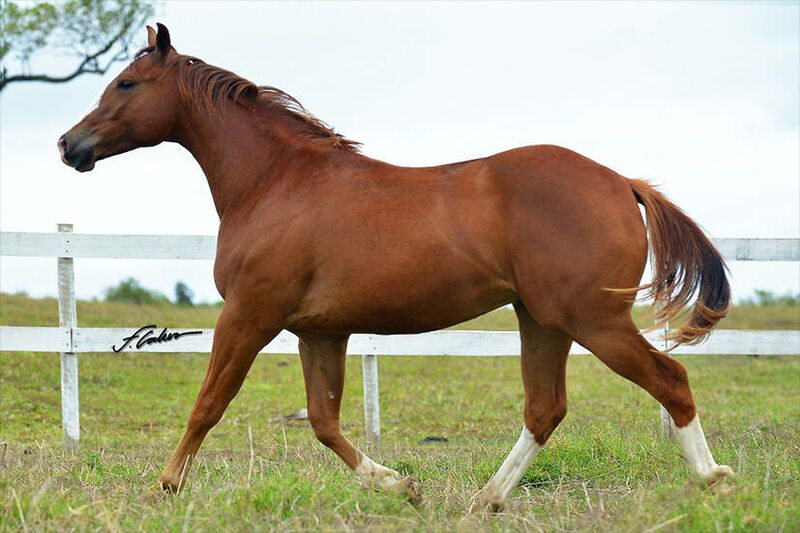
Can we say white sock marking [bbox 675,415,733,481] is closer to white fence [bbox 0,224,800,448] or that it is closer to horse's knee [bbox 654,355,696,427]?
horse's knee [bbox 654,355,696,427]

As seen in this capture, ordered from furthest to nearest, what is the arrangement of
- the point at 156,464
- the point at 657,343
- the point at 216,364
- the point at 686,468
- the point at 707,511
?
1. the point at 657,343
2. the point at 156,464
3. the point at 686,468
4. the point at 216,364
5. the point at 707,511

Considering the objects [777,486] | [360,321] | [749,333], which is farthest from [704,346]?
[360,321]

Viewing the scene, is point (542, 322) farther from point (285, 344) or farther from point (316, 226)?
point (285, 344)

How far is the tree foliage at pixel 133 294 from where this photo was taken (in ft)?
55.7

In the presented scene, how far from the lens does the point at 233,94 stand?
15.8 feet

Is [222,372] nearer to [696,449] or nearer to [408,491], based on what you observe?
[408,491]

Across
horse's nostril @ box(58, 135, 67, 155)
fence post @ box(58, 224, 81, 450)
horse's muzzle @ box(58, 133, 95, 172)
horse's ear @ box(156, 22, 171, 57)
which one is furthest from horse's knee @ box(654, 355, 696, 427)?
fence post @ box(58, 224, 81, 450)

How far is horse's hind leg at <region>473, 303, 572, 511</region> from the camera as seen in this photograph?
13.9ft

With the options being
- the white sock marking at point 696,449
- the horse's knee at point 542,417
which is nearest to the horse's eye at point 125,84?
the horse's knee at point 542,417

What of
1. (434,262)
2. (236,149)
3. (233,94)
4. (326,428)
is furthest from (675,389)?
(233,94)

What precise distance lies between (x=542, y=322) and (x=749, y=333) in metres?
5.09

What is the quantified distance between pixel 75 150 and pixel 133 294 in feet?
43.5

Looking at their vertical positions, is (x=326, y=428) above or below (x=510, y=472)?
above

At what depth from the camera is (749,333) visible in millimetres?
8289
